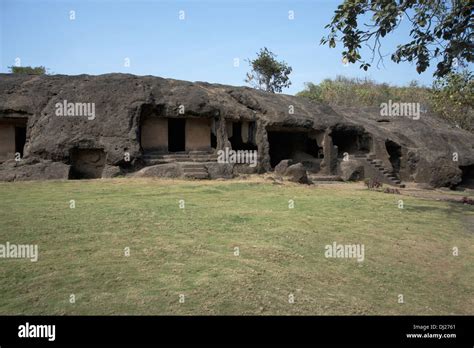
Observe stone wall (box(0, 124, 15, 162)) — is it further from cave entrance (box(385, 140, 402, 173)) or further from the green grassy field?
cave entrance (box(385, 140, 402, 173))

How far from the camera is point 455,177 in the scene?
22156 mm

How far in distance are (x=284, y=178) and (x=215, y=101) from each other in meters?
5.58

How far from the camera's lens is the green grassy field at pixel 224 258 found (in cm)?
490

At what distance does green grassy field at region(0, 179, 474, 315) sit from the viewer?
16.1ft

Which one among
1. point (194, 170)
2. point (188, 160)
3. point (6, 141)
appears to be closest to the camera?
point (194, 170)

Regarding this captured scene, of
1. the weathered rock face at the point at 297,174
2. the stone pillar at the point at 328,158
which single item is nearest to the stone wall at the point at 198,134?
the weathered rock face at the point at 297,174

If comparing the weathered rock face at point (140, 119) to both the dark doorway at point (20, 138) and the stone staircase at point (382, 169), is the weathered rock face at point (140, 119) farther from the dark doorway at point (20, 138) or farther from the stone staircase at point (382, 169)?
the dark doorway at point (20, 138)

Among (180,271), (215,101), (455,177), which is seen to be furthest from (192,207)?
(455,177)

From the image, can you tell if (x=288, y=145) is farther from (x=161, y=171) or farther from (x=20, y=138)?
(x=20, y=138)

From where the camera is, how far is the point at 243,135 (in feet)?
72.9

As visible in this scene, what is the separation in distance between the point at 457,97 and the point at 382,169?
224 inches

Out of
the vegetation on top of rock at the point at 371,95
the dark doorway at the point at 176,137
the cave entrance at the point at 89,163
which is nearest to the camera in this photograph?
the cave entrance at the point at 89,163

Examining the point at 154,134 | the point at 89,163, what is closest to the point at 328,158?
the point at 154,134

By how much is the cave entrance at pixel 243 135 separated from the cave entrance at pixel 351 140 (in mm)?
5433
